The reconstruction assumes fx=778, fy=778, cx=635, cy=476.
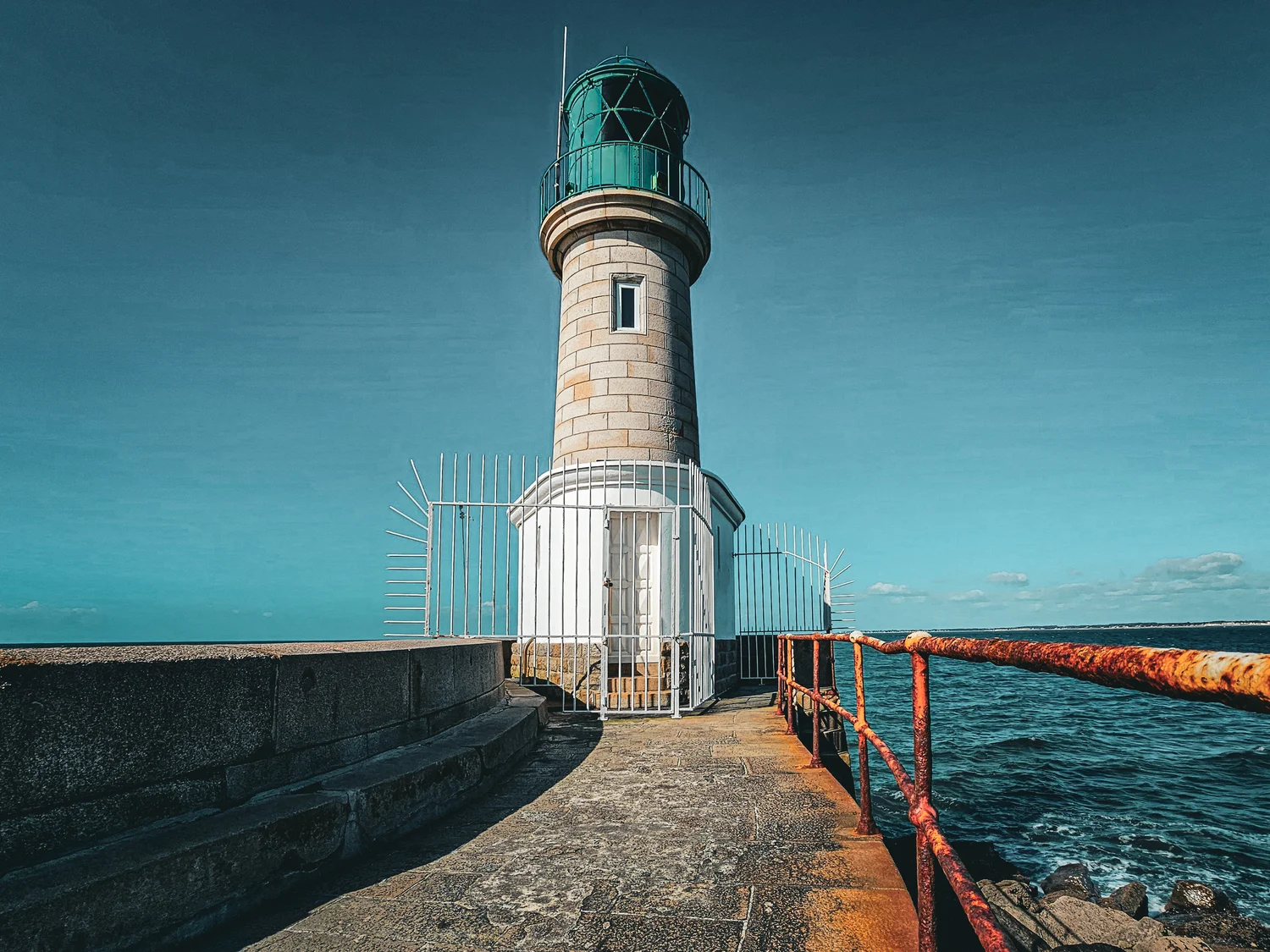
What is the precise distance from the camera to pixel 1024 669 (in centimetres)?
166

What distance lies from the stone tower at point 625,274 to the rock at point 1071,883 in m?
6.89

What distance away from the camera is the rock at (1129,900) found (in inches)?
309

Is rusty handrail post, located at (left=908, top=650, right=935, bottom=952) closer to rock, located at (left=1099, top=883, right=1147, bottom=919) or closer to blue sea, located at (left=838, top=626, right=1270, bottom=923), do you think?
blue sea, located at (left=838, top=626, right=1270, bottom=923)

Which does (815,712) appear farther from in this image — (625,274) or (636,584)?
(625,274)

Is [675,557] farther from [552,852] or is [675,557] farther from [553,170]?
[553,170]

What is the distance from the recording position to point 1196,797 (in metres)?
13.1

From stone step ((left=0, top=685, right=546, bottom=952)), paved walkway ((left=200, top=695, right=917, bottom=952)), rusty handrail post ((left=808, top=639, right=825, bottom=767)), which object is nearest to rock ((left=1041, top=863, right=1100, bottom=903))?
rusty handrail post ((left=808, top=639, right=825, bottom=767))

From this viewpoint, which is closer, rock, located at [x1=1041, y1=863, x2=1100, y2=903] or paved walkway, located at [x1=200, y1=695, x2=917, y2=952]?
paved walkway, located at [x1=200, y1=695, x2=917, y2=952]

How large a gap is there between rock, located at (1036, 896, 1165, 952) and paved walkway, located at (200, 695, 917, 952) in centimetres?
354

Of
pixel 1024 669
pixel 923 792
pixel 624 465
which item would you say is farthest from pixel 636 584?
pixel 1024 669

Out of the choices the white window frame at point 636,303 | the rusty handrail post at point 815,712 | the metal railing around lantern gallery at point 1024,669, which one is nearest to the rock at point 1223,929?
the rusty handrail post at point 815,712

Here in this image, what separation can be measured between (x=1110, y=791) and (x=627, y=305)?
1190cm

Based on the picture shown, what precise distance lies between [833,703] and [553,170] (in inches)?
433

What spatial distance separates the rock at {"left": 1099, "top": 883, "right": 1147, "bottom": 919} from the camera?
7.84m
